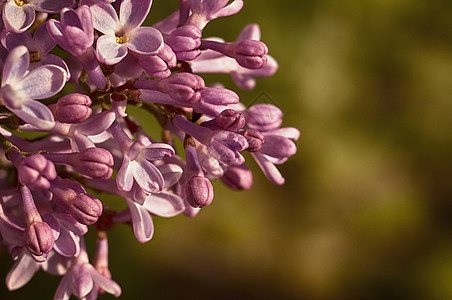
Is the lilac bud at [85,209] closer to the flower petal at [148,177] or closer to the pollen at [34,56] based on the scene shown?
the flower petal at [148,177]

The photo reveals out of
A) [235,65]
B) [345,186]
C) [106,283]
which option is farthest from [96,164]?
[345,186]

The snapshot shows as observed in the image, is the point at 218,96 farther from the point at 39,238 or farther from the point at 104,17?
the point at 39,238

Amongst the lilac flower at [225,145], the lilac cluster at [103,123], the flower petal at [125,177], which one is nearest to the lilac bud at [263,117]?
the lilac cluster at [103,123]

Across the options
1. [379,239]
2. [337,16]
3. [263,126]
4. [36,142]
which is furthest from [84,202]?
[379,239]

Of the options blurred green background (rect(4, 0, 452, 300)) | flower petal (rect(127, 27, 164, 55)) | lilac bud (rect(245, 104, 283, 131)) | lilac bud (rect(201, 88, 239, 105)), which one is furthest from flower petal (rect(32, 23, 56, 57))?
blurred green background (rect(4, 0, 452, 300))

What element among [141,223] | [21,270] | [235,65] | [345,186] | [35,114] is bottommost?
[345,186]
